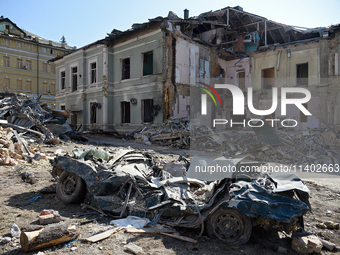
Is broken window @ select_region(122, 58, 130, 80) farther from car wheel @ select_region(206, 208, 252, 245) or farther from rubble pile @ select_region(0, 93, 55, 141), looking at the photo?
car wheel @ select_region(206, 208, 252, 245)

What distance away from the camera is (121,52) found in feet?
70.5

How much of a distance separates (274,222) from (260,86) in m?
21.4

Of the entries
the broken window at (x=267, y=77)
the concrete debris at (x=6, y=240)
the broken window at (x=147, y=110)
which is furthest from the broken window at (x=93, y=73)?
the concrete debris at (x=6, y=240)

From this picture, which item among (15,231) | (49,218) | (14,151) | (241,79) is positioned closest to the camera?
(15,231)

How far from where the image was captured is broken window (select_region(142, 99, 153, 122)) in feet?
65.9

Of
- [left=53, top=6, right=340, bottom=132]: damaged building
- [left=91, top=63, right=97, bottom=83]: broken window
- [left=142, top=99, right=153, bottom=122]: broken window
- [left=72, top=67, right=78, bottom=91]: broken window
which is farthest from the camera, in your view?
[left=72, top=67, right=78, bottom=91]: broken window

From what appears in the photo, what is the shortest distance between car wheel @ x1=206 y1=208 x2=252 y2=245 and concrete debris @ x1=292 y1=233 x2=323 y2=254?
61 cm

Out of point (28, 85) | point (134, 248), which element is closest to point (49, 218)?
point (134, 248)

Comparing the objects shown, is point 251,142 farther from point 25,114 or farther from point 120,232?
point 25,114

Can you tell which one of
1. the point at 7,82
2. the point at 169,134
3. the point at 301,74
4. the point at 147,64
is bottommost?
the point at 169,134

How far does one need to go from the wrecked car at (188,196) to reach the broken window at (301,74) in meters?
19.3

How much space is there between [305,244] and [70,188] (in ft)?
13.8

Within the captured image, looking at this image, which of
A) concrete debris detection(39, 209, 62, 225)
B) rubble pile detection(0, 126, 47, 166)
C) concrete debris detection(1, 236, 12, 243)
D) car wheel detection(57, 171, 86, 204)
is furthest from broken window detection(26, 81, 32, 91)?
concrete debris detection(1, 236, 12, 243)

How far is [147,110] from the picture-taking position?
2053 centimetres
